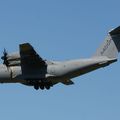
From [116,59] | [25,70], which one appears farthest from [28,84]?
[116,59]

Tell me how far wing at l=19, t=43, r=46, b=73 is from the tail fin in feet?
14.4

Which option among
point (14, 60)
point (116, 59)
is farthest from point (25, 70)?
point (116, 59)

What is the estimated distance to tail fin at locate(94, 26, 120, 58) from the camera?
90188 millimetres

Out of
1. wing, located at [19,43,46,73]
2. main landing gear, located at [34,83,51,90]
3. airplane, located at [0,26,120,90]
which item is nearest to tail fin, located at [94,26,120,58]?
airplane, located at [0,26,120,90]

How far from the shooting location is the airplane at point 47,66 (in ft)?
294

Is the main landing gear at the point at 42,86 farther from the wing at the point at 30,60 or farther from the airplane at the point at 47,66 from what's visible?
the wing at the point at 30,60

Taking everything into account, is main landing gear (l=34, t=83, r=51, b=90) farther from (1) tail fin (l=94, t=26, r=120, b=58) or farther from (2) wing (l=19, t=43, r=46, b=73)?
(1) tail fin (l=94, t=26, r=120, b=58)

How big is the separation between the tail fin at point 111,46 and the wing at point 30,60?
438 cm

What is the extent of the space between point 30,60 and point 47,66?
141 centimetres

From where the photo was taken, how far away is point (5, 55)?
91.1m

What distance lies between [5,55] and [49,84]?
423cm

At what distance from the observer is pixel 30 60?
9100 centimetres

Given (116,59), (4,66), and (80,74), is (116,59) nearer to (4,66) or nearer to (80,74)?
(80,74)

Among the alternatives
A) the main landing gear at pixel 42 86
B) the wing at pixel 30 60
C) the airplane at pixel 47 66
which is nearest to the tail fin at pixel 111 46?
the airplane at pixel 47 66
